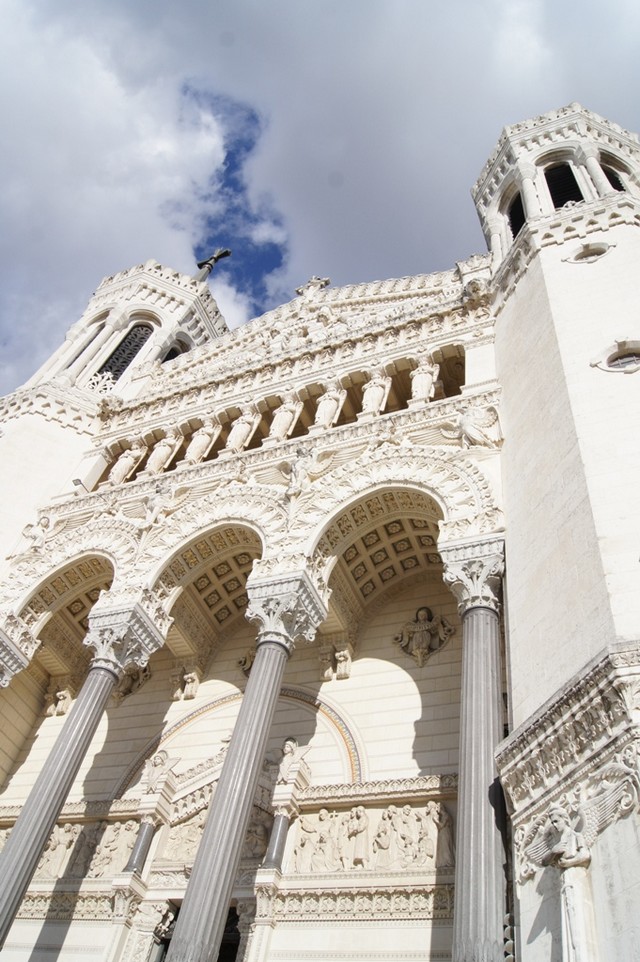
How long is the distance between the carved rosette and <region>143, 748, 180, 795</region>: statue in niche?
3.13 meters

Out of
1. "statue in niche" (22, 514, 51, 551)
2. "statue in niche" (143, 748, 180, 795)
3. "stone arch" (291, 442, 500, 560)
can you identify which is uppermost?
"statue in niche" (22, 514, 51, 551)

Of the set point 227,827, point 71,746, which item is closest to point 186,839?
point 71,746

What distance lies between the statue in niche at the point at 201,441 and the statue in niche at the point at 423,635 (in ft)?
21.4

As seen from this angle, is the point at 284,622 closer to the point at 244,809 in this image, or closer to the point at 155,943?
the point at 244,809

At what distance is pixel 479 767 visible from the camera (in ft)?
28.5

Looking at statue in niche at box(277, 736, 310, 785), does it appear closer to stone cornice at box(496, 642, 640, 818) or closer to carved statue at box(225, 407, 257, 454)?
stone cornice at box(496, 642, 640, 818)

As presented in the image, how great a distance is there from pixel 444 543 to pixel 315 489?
3.40 meters

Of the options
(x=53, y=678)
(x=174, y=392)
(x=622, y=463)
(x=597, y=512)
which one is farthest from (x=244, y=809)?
(x=174, y=392)

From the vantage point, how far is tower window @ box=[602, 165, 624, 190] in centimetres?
1895

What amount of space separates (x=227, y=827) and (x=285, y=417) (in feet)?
32.9

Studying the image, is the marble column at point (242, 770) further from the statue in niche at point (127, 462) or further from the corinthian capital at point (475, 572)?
the statue in niche at point (127, 462)

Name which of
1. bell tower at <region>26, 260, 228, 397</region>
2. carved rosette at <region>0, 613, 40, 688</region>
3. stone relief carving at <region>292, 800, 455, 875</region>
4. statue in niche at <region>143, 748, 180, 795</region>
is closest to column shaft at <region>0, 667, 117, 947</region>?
statue in niche at <region>143, 748, 180, 795</region>

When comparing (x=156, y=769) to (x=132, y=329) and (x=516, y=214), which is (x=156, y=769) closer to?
(x=516, y=214)

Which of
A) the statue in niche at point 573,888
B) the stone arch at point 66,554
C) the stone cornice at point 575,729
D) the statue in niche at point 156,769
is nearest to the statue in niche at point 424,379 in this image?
the stone arch at point 66,554
